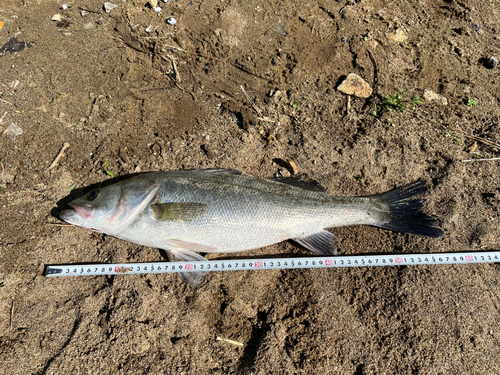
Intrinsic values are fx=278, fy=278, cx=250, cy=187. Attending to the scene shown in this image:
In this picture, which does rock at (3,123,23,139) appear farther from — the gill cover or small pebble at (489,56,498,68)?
small pebble at (489,56,498,68)

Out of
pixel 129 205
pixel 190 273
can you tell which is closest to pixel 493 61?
pixel 190 273

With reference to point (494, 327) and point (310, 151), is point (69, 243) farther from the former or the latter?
point (494, 327)

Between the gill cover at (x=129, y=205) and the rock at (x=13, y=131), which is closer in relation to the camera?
the gill cover at (x=129, y=205)

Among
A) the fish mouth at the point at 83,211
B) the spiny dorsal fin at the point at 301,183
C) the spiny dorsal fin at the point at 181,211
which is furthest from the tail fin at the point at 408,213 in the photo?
the fish mouth at the point at 83,211

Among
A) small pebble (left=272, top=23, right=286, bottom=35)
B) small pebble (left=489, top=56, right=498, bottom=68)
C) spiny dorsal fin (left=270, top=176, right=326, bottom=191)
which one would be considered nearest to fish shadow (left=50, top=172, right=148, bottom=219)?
spiny dorsal fin (left=270, top=176, right=326, bottom=191)

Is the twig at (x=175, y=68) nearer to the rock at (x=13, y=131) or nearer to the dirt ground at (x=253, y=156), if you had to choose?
the dirt ground at (x=253, y=156)

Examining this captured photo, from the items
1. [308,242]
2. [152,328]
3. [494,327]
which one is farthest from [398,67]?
[152,328]
